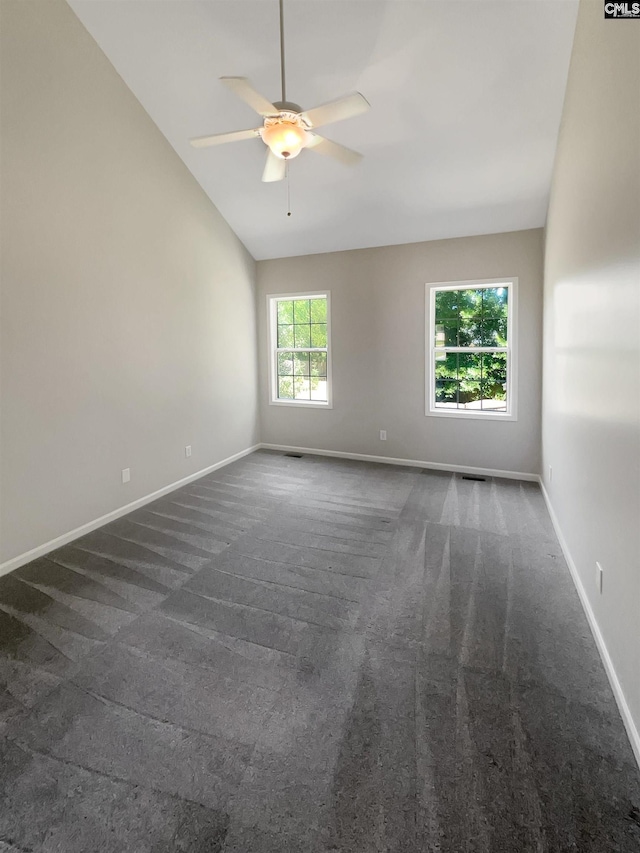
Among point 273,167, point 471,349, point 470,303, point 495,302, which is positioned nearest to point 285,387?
point 471,349

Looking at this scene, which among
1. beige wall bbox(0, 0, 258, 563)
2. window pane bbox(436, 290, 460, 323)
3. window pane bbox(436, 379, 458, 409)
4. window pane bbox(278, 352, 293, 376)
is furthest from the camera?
window pane bbox(278, 352, 293, 376)

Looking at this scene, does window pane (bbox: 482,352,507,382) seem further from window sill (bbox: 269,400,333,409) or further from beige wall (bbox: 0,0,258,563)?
beige wall (bbox: 0,0,258,563)

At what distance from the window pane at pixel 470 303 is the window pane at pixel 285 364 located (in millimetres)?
2342

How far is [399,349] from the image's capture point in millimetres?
4961

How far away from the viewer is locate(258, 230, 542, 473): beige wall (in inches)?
173

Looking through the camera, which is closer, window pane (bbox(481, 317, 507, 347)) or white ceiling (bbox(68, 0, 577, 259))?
white ceiling (bbox(68, 0, 577, 259))

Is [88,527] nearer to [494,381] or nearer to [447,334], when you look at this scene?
[447,334]

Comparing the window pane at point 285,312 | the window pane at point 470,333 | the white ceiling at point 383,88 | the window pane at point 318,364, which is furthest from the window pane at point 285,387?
the window pane at point 470,333

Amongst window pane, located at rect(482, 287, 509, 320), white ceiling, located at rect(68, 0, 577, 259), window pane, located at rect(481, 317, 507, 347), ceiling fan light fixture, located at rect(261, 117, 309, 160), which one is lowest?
window pane, located at rect(481, 317, 507, 347)

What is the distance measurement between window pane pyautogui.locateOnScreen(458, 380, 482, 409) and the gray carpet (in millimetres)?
2095

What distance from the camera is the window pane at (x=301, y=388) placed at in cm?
568

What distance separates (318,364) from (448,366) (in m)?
1.71

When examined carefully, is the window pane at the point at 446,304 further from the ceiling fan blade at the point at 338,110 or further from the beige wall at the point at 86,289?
the ceiling fan blade at the point at 338,110

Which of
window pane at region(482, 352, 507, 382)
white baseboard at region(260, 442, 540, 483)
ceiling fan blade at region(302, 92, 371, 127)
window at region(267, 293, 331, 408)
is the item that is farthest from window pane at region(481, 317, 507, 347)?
ceiling fan blade at region(302, 92, 371, 127)
